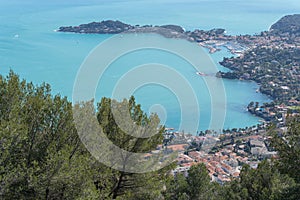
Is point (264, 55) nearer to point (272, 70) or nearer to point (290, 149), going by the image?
point (272, 70)

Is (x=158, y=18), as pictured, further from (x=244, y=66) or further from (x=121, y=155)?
(x=121, y=155)

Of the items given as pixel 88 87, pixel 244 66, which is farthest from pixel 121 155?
pixel 244 66

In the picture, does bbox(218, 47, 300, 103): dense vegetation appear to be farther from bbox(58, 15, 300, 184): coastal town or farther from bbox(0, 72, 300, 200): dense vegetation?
bbox(0, 72, 300, 200): dense vegetation

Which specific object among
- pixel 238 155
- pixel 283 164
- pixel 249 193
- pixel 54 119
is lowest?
pixel 238 155

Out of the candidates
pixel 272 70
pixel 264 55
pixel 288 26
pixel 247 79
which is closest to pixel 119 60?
pixel 247 79

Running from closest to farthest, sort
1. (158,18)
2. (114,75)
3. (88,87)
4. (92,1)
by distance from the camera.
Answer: (88,87), (114,75), (158,18), (92,1)

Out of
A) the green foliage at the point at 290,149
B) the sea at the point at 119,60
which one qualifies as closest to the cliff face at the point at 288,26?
the sea at the point at 119,60

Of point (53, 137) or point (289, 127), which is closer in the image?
point (53, 137)
